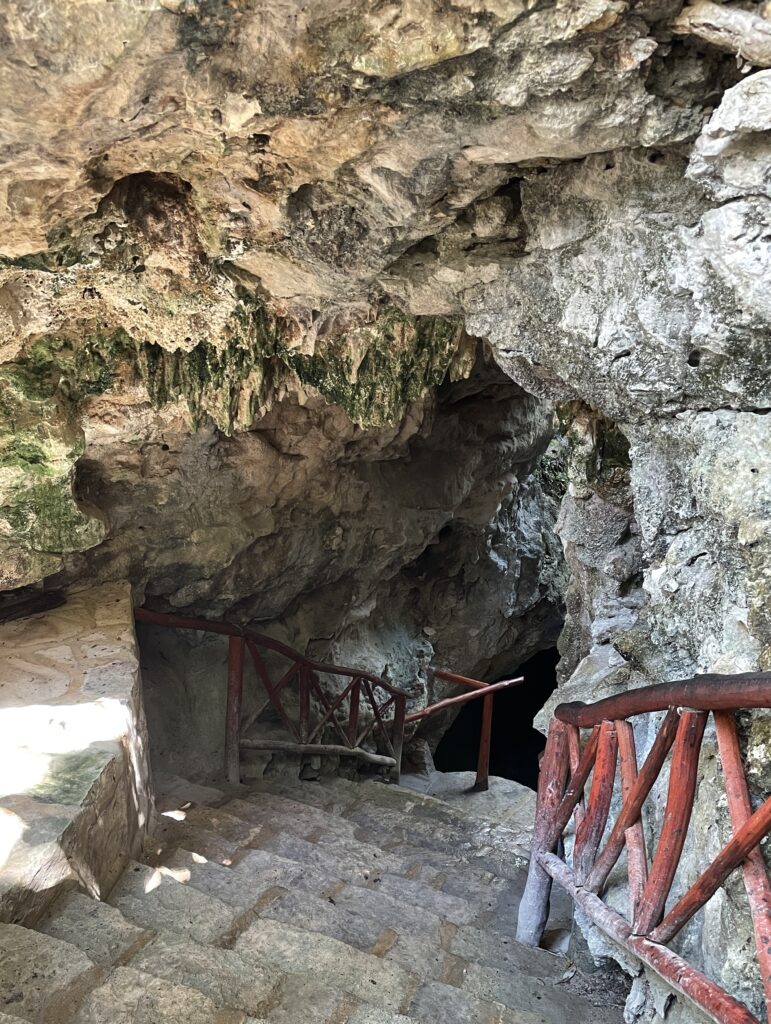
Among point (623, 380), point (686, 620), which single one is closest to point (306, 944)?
point (686, 620)

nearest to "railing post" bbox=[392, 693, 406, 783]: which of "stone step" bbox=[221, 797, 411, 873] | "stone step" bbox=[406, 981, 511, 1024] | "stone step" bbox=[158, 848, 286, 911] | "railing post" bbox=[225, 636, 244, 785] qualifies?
"railing post" bbox=[225, 636, 244, 785]

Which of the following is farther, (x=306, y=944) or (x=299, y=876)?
(x=299, y=876)

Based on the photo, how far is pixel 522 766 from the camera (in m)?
11.8

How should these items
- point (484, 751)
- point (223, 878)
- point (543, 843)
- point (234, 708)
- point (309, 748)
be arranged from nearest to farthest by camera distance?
1. point (543, 843)
2. point (223, 878)
3. point (234, 708)
4. point (309, 748)
5. point (484, 751)

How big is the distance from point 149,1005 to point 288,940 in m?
0.72

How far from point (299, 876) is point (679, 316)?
311 centimetres

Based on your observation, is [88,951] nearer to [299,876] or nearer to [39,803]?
[39,803]

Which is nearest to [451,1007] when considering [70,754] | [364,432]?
[70,754]

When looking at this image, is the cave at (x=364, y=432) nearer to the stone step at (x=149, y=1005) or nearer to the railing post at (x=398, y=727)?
the stone step at (x=149, y=1005)

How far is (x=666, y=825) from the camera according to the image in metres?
2.38

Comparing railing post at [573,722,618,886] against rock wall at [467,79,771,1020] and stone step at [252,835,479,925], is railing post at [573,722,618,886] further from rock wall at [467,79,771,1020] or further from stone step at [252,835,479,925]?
stone step at [252,835,479,925]

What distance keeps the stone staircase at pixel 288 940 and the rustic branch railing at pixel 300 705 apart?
1011 mm

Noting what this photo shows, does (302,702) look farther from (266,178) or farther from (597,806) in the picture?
(266,178)

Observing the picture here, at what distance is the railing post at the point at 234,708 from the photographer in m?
5.89
